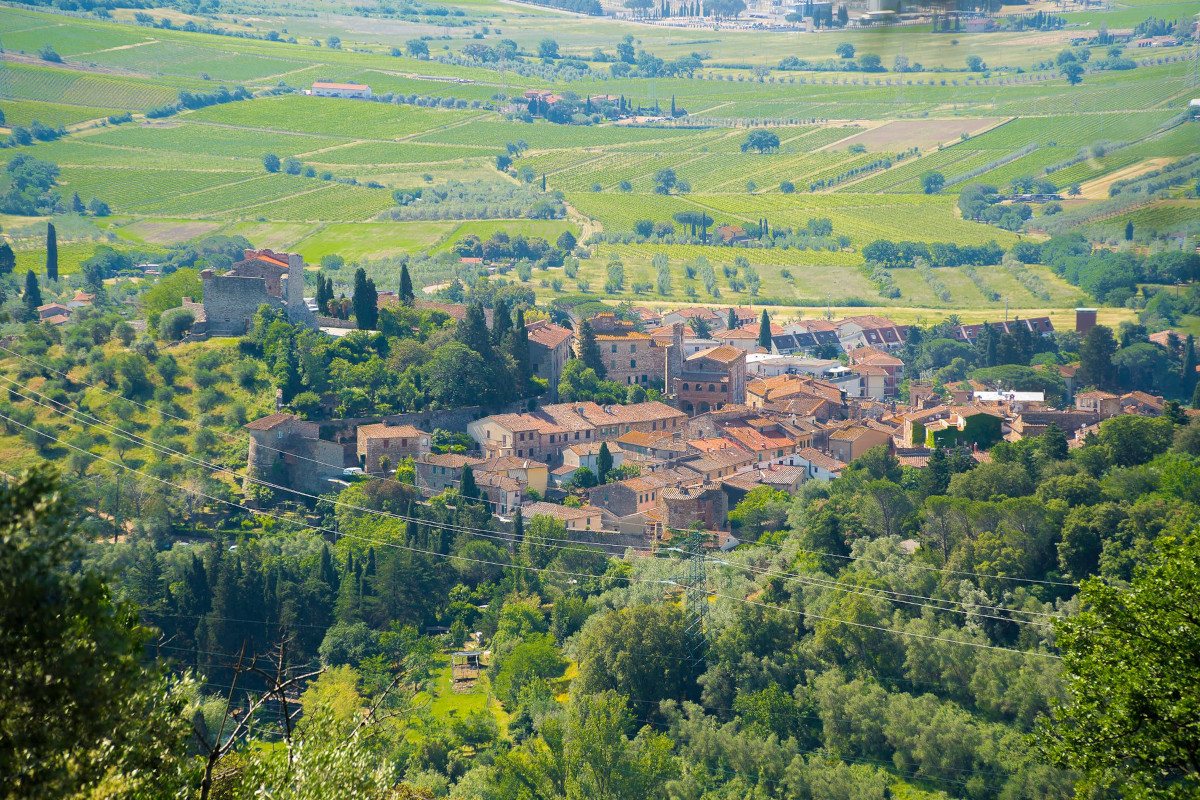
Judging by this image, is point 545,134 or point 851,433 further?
point 545,134

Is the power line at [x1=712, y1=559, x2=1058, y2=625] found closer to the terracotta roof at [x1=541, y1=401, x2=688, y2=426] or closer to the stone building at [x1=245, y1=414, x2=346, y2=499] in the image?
the terracotta roof at [x1=541, y1=401, x2=688, y2=426]

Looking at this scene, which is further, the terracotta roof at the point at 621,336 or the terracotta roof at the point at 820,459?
the terracotta roof at the point at 621,336

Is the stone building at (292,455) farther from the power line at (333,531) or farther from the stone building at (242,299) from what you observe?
the stone building at (242,299)

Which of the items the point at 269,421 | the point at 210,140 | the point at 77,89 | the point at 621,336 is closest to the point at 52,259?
the point at 621,336

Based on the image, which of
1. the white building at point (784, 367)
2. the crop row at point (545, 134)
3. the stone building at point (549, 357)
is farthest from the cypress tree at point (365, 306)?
the crop row at point (545, 134)

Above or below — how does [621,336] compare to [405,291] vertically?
below

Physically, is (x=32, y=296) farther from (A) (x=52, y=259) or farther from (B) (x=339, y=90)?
(B) (x=339, y=90)
